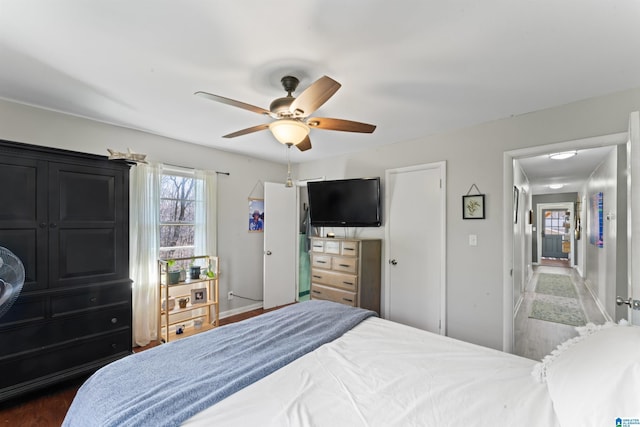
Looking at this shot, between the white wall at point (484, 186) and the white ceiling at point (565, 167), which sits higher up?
the white ceiling at point (565, 167)

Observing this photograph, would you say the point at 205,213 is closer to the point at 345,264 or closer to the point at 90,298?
the point at 90,298

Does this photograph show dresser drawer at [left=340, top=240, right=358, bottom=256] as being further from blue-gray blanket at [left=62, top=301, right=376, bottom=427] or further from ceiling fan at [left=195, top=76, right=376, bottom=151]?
ceiling fan at [left=195, top=76, right=376, bottom=151]

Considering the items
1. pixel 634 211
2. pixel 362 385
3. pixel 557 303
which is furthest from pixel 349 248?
pixel 557 303

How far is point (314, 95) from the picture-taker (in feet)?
5.19

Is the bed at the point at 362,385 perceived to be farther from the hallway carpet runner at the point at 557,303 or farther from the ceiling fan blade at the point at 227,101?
the hallway carpet runner at the point at 557,303

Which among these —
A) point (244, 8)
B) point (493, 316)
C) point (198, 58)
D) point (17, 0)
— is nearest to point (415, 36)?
point (244, 8)

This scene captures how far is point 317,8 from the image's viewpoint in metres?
1.30

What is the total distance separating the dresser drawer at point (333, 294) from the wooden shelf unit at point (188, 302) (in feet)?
4.21

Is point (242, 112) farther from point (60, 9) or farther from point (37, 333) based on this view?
point (37, 333)

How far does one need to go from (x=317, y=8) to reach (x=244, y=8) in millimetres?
348

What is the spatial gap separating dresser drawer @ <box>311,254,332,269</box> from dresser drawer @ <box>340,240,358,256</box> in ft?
0.88

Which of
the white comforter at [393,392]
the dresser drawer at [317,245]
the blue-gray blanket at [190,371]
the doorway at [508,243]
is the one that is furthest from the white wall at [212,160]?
the doorway at [508,243]

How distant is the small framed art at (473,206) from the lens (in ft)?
9.28

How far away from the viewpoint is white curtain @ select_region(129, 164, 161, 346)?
3.01 metres
